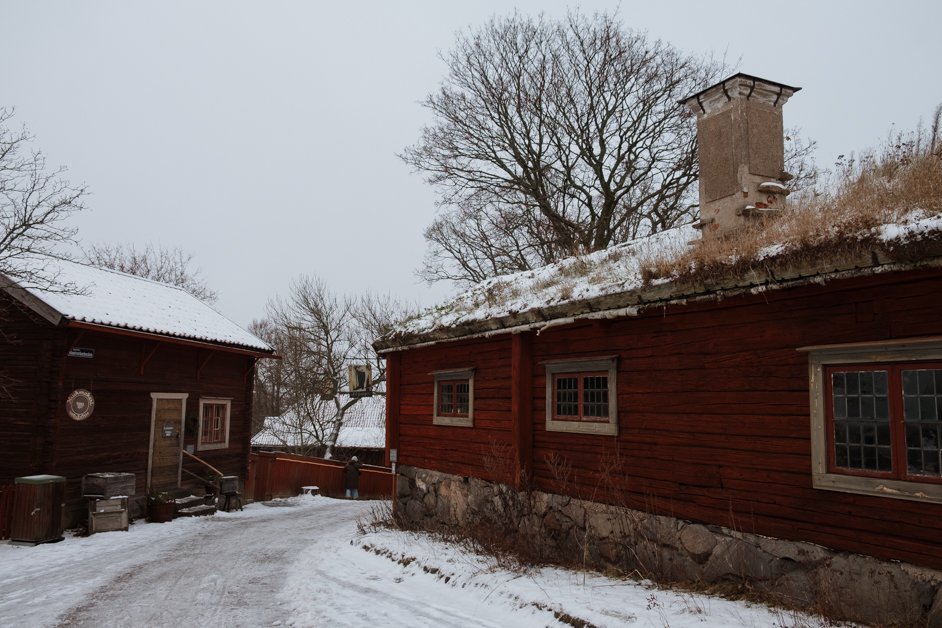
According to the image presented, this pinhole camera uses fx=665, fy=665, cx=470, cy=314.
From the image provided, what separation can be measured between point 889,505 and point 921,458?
47 cm

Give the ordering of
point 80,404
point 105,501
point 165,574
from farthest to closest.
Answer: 1. point 80,404
2. point 105,501
3. point 165,574

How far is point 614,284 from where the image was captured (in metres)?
7.77

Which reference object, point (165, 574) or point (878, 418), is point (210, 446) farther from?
point (878, 418)

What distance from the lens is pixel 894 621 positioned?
5078 mm

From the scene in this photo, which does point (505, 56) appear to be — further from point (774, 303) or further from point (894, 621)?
point (894, 621)

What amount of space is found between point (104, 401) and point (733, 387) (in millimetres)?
12662

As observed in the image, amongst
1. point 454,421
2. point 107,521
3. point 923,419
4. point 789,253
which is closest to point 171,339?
point 107,521

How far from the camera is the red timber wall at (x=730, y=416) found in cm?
548

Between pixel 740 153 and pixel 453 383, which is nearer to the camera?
pixel 740 153

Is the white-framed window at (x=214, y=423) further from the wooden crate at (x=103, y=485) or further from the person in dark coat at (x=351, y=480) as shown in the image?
the person in dark coat at (x=351, y=480)

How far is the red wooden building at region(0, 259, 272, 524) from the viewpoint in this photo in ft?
41.7

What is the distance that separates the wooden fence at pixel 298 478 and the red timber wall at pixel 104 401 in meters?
2.67

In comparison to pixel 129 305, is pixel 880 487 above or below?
below

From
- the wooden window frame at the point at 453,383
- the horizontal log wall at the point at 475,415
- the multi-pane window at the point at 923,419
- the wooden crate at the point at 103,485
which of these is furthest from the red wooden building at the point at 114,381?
the multi-pane window at the point at 923,419
